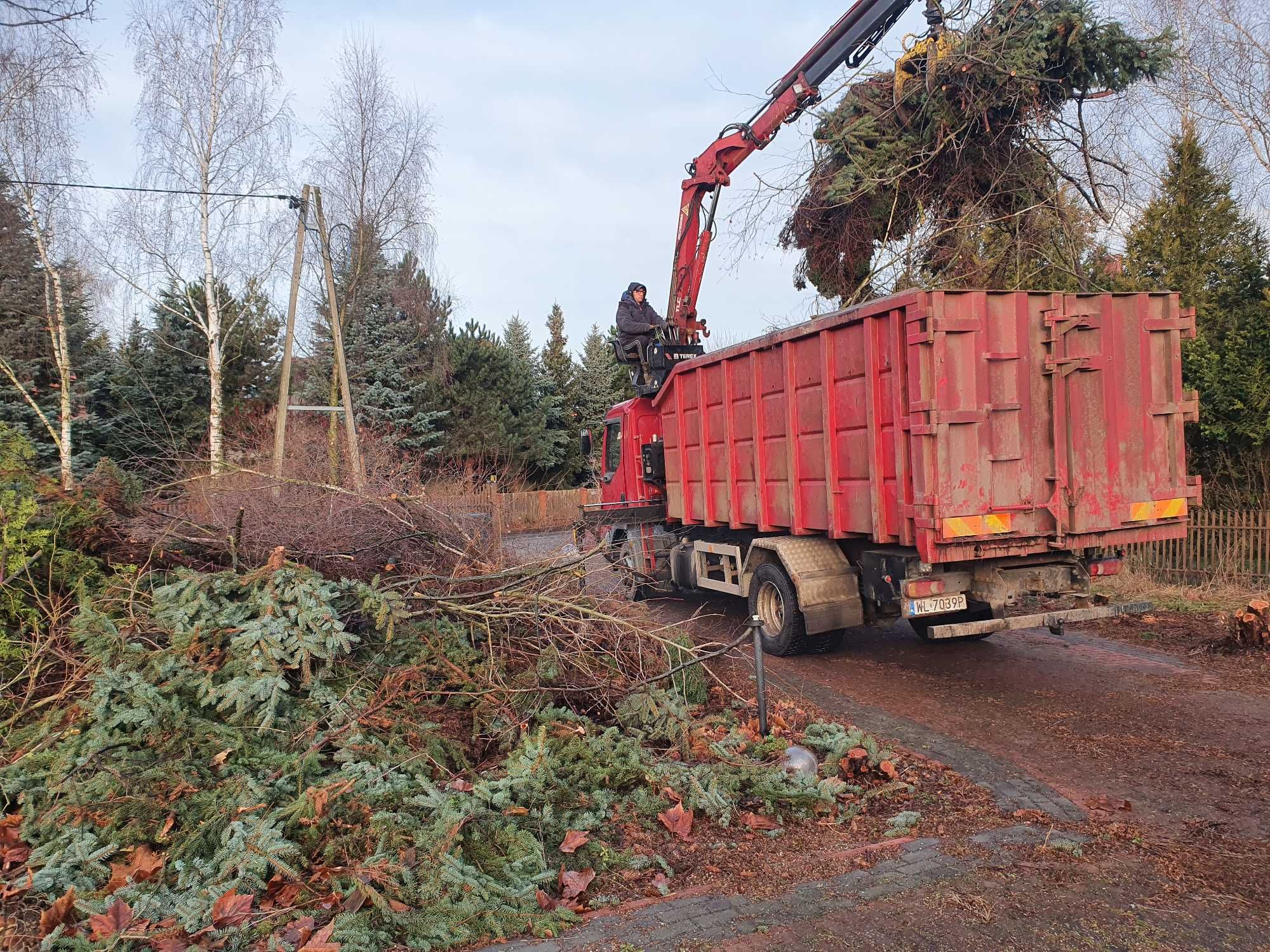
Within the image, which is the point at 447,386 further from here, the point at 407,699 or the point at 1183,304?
the point at 407,699

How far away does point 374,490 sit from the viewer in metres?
7.31

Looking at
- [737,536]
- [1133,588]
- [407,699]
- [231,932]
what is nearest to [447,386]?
[737,536]

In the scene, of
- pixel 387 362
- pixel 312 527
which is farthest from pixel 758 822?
pixel 387 362

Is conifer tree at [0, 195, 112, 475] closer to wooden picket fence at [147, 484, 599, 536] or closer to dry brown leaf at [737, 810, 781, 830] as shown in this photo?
wooden picket fence at [147, 484, 599, 536]

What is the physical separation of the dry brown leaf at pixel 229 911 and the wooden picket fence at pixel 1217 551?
11.0 metres

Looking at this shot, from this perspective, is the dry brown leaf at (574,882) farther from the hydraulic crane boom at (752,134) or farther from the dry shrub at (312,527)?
the hydraulic crane boom at (752,134)

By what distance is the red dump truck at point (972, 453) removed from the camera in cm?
601

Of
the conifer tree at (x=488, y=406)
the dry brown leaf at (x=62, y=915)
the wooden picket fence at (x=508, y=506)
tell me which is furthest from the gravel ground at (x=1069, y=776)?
the conifer tree at (x=488, y=406)

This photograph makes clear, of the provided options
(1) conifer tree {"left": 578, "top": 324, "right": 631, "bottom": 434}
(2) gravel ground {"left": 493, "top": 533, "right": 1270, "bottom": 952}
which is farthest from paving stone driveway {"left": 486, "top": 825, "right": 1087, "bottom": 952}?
(1) conifer tree {"left": 578, "top": 324, "right": 631, "bottom": 434}

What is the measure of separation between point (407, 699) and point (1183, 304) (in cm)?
1278

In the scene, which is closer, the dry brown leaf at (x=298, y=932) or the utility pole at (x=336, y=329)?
the dry brown leaf at (x=298, y=932)

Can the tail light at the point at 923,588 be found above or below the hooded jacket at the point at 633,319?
below

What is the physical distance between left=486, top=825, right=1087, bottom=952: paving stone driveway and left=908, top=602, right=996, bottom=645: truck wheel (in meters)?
2.74

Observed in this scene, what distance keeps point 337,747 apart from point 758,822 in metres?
2.18
